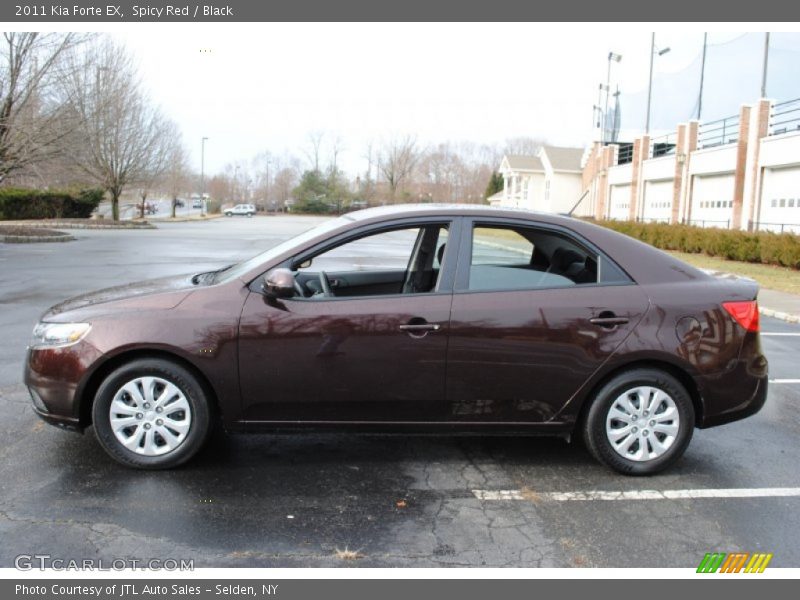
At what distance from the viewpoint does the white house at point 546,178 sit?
193 ft

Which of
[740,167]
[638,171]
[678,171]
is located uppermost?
[638,171]

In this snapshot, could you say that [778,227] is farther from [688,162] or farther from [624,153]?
[624,153]

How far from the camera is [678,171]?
35969mm

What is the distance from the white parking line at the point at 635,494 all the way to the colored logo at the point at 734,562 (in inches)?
26.6

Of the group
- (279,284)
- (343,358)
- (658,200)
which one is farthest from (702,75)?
(279,284)

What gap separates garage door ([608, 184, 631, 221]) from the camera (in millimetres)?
45156

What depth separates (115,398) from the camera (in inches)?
164

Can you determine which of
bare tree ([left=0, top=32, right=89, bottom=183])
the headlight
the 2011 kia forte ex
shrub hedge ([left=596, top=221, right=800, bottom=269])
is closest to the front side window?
the 2011 kia forte ex

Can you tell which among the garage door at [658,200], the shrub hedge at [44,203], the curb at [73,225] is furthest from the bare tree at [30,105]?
the garage door at [658,200]

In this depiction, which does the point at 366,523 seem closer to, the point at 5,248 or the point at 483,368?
the point at 483,368

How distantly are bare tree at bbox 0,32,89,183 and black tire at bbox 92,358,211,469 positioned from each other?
73.4 feet

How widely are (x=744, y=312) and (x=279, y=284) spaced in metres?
2.94

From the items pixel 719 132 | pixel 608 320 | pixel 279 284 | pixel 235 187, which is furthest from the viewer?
pixel 235 187

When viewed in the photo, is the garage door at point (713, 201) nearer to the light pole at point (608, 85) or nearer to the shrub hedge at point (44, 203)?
the light pole at point (608, 85)
